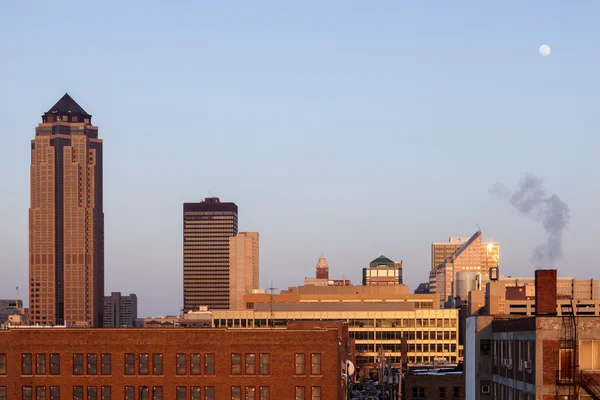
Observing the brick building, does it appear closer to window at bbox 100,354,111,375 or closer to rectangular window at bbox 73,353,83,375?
window at bbox 100,354,111,375

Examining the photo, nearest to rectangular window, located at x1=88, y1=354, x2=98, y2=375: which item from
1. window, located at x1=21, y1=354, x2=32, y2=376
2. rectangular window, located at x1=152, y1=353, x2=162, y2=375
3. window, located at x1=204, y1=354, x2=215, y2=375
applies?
rectangular window, located at x1=152, y1=353, x2=162, y2=375

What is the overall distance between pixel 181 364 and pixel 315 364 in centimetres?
1421

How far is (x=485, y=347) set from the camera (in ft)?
255

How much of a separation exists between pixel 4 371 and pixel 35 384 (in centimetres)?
353

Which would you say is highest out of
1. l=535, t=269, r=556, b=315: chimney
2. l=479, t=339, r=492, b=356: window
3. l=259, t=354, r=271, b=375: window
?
l=535, t=269, r=556, b=315: chimney

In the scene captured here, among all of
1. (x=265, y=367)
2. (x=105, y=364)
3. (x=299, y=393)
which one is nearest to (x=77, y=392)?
(x=105, y=364)

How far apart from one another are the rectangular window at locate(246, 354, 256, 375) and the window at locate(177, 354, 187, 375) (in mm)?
6571

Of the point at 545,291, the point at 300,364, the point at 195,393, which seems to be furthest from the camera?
the point at 300,364

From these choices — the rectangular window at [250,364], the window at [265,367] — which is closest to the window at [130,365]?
the rectangular window at [250,364]

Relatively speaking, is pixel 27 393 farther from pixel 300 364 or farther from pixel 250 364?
pixel 300 364

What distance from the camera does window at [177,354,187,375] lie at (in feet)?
388

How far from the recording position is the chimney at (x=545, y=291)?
65794 millimetres

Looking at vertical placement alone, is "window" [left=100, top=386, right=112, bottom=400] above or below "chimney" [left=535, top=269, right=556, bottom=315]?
below

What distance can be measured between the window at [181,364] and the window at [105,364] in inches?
290
